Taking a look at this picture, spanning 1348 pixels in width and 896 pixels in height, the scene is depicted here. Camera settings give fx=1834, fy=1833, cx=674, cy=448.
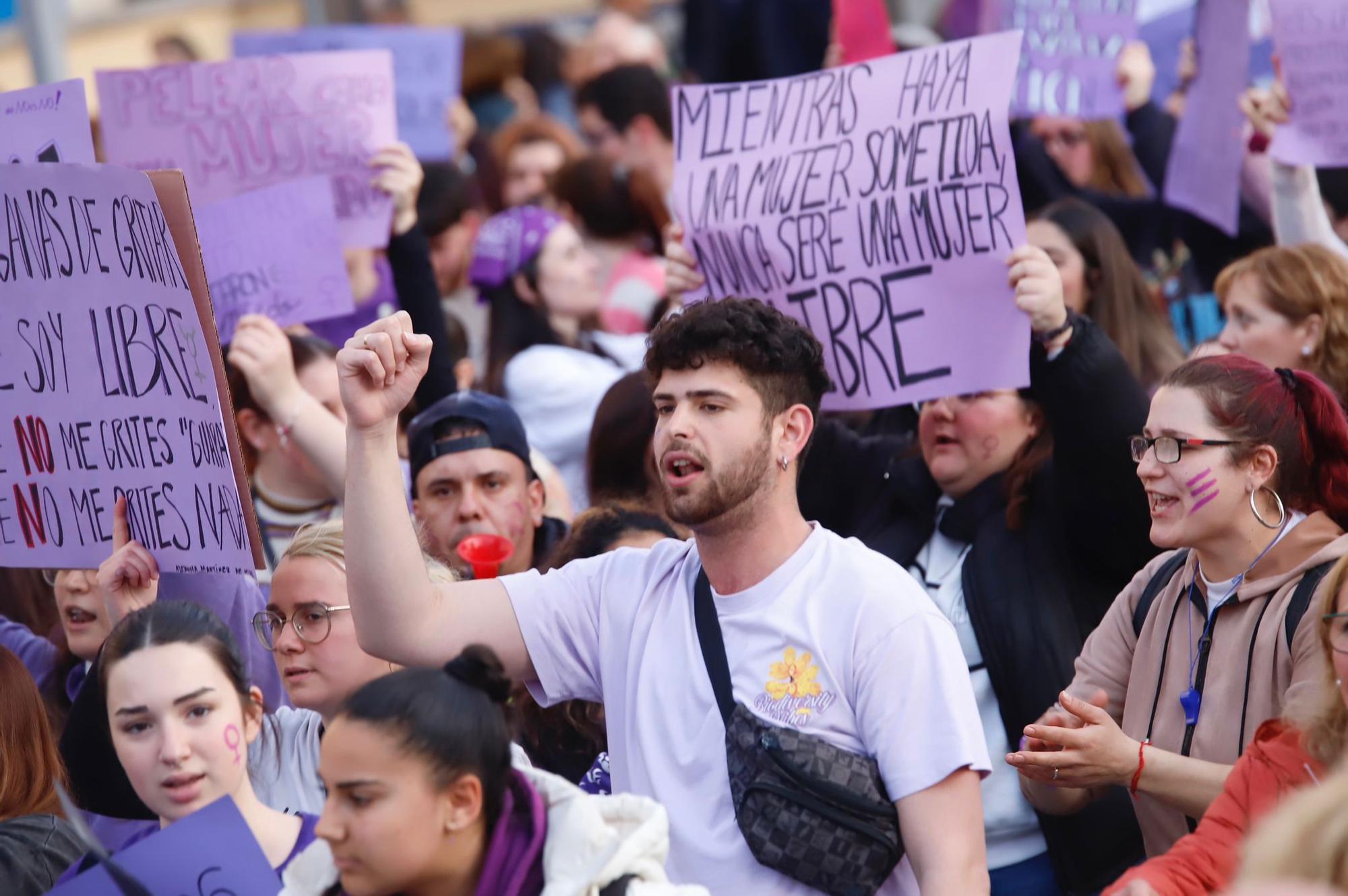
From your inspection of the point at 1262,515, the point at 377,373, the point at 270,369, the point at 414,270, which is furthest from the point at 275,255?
the point at 1262,515

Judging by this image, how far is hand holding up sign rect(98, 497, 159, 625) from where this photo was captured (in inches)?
162

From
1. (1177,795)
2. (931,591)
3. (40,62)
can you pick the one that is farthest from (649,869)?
(40,62)

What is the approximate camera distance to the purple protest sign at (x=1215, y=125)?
6.52 meters

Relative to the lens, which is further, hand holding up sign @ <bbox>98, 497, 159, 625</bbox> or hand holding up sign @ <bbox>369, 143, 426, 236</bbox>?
hand holding up sign @ <bbox>369, 143, 426, 236</bbox>

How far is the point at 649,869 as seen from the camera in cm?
289

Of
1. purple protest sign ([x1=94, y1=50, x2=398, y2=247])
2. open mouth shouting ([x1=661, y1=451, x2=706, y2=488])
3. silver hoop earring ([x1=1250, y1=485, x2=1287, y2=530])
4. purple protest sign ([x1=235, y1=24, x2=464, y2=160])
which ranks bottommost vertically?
silver hoop earring ([x1=1250, y1=485, x2=1287, y2=530])

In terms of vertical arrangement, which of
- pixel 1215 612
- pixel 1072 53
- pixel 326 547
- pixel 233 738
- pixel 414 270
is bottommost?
pixel 1215 612

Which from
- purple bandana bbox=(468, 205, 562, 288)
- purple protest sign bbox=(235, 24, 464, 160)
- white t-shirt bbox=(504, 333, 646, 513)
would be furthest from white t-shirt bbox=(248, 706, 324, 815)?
purple protest sign bbox=(235, 24, 464, 160)

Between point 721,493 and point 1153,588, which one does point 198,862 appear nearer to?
point 721,493

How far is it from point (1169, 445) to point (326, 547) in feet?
6.03

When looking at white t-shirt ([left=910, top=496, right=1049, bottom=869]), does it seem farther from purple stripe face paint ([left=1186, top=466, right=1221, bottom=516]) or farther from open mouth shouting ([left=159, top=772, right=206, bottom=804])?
open mouth shouting ([left=159, top=772, right=206, bottom=804])

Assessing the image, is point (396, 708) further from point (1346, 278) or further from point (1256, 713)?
point (1346, 278)

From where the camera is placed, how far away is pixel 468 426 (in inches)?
199

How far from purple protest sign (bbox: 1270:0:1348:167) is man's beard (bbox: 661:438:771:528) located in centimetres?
304
